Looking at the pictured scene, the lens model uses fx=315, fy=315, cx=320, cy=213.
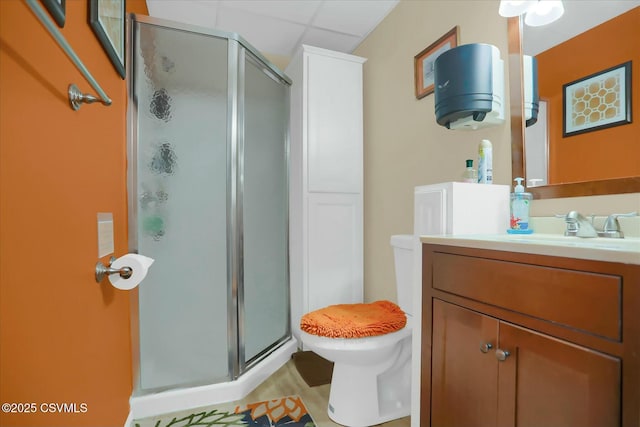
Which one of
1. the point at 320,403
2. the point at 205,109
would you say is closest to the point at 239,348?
the point at 320,403

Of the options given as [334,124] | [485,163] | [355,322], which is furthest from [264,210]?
[485,163]

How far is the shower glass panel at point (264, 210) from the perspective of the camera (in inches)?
74.0

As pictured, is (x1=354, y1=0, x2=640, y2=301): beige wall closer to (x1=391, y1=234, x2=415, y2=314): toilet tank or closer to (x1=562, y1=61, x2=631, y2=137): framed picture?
(x1=562, y1=61, x2=631, y2=137): framed picture

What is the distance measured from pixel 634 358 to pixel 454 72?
1093 millimetres

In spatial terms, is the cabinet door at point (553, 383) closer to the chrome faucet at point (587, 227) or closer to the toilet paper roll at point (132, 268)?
the chrome faucet at point (587, 227)

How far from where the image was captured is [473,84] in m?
1.25

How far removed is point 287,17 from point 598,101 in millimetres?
1844

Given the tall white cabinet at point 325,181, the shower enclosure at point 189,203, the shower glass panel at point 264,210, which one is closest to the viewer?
the shower enclosure at point 189,203

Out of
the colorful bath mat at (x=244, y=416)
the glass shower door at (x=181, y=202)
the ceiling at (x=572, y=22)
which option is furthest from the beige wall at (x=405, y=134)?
the glass shower door at (x=181, y=202)

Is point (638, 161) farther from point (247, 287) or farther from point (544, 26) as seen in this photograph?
point (247, 287)

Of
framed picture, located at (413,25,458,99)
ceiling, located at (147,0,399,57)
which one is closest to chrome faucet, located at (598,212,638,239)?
framed picture, located at (413,25,458,99)

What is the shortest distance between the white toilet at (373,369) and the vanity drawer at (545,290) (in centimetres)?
54

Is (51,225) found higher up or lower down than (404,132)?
lower down

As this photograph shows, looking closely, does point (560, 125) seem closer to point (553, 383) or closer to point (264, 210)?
point (553, 383)
